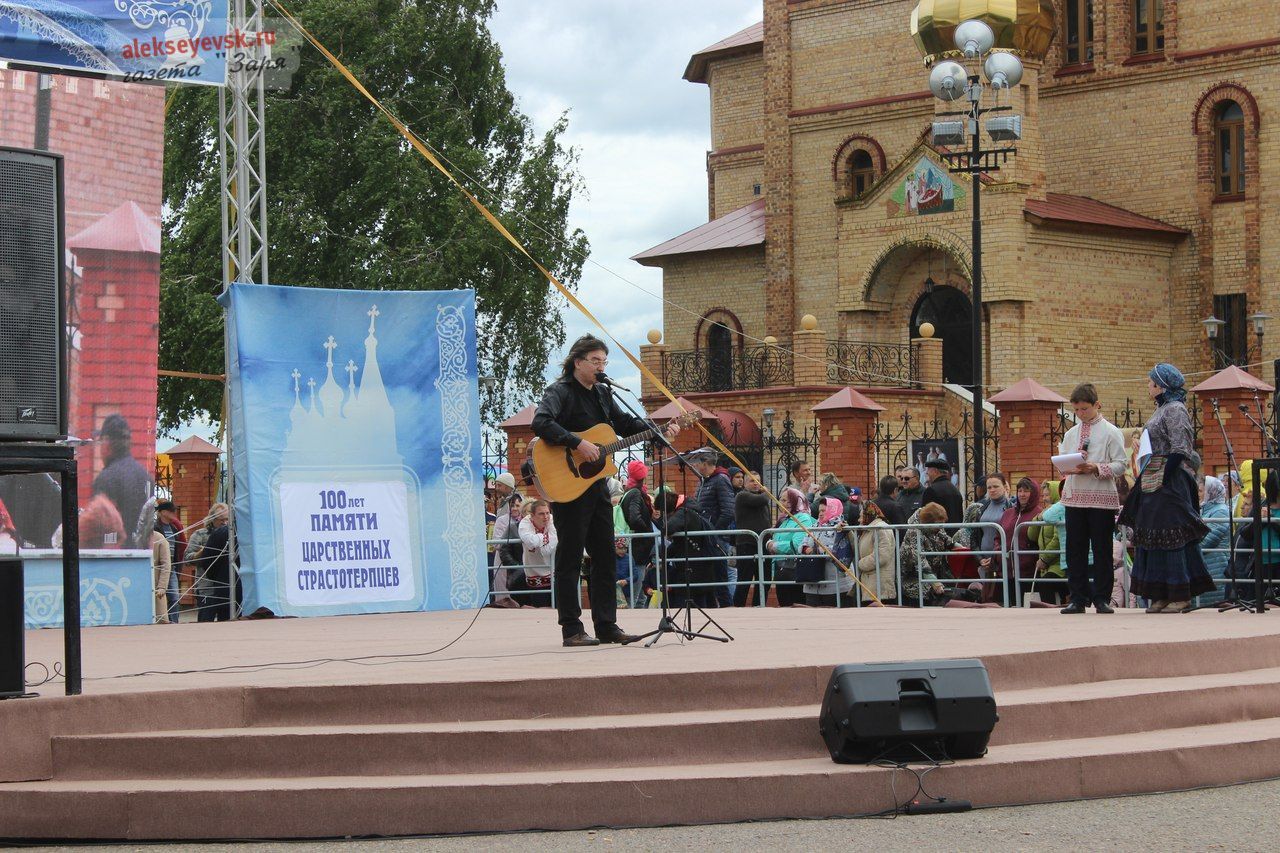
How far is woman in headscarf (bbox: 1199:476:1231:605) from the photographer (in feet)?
49.4

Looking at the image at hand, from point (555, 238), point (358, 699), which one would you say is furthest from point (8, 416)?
point (555, 238)

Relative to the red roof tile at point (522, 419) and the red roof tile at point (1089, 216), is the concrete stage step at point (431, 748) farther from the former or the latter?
the red roof tile at point (1089, 216)

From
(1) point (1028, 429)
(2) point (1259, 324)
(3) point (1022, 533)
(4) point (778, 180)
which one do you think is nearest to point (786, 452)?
(1) point (1028, 429)

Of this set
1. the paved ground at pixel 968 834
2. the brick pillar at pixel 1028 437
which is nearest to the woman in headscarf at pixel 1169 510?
the paved ground at pixel 968 834

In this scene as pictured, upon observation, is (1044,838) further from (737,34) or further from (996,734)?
(737,34)

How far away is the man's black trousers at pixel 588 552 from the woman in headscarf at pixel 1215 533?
19.8 ft

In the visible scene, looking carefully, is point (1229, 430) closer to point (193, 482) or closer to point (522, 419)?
point (522, 419)

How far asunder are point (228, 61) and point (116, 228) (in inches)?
81.0

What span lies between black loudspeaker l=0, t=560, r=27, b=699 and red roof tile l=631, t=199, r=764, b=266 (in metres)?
36.8

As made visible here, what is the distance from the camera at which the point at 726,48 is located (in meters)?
49.5

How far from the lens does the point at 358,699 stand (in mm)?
8695

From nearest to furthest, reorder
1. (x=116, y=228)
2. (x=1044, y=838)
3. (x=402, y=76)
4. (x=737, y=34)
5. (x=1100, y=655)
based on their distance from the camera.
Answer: (x=1044, y=838), (x=1100, y=655), (x=116, y=228), (x=402, y=76), (x=737, y=34)

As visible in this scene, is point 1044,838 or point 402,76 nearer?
point 1044,838

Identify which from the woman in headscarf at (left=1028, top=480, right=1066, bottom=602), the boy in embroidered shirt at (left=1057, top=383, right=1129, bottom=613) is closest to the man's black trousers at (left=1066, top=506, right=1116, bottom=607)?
the boy in embroidered shirt at (left=1057, top=383, right=1129, bottom=613)
